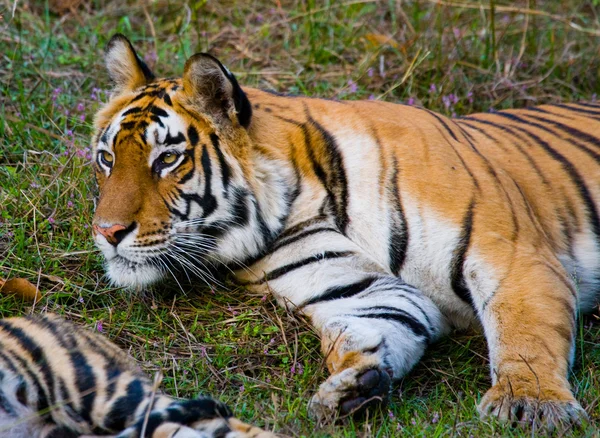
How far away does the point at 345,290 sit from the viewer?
10.9ft

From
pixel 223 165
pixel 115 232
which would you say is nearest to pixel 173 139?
pixel 223 165

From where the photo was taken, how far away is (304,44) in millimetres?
5332

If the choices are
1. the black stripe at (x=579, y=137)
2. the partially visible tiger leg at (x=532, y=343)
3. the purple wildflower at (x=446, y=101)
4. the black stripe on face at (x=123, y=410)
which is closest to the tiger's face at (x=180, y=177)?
the black stripe on face at (x=123, y=410)

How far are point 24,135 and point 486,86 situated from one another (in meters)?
2.44

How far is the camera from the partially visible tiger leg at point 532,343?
8.85 ft

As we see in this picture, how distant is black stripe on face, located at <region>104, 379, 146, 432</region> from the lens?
250 centimetres

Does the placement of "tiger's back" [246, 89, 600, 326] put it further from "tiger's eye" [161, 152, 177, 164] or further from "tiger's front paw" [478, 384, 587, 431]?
"tiger's front paw" [478, 384, 587, 431]

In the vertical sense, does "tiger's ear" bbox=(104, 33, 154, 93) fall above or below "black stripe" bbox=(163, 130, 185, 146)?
above

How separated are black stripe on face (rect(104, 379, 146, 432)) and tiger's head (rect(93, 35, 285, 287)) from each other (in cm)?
79

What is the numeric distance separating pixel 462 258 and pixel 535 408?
65 centimetres

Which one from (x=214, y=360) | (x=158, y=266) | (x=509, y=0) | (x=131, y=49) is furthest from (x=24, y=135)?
(x=509, y=0)

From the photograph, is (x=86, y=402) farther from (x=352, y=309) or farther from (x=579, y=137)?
(x=579, y=137)

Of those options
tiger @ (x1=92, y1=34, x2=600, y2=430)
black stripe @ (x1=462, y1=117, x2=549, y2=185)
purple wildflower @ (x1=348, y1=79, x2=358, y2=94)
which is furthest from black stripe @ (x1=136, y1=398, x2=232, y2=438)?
purple wildflower @ (x1=348, y1=79, x2=358, y2=94)

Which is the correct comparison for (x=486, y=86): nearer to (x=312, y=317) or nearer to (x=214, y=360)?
(x=312, y=317)
